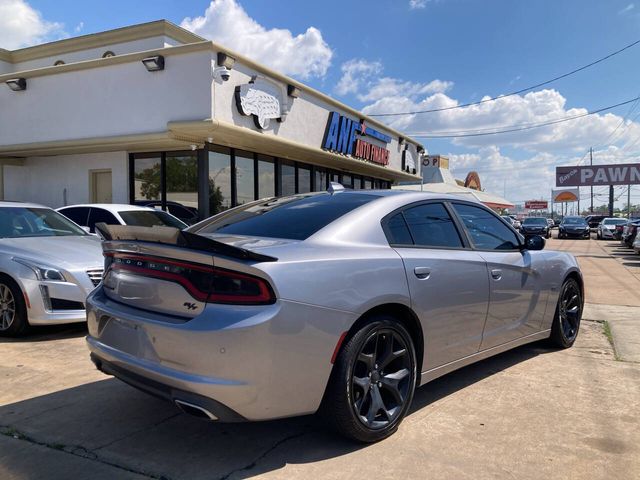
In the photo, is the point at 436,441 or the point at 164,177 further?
the point at 164,177

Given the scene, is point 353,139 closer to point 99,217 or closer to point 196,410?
point 99,217

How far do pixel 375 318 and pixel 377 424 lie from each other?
2.10ft

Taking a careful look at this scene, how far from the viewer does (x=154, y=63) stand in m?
11.2

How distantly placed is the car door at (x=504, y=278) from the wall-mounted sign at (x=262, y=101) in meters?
8.07

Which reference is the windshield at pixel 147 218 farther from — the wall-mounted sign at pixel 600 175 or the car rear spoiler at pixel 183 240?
the wall-mounted sign at pixel 600 175

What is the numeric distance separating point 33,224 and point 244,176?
310 inches

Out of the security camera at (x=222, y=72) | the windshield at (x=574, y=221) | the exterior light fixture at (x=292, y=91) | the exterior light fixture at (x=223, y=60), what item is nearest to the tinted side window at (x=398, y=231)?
the security camera at (x=222, y=72)

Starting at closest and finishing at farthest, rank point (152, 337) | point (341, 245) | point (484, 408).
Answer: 1. point (152, 337)
2. point (341, 245)
3. point (484, 408)

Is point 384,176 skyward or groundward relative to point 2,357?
skyward

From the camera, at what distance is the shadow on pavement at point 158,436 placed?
2.95 m

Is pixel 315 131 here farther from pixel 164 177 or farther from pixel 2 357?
pixel 2 357

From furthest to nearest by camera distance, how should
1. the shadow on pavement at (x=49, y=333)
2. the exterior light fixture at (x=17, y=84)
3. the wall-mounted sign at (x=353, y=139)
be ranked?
the wall-mounted sign at (x=353, y=139) < the exterior light fixture at (x=17, y=84) < the shadow on pavement at (x=49, y=333)

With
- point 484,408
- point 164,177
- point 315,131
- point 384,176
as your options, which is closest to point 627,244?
point 384,176

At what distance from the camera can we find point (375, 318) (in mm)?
3205
